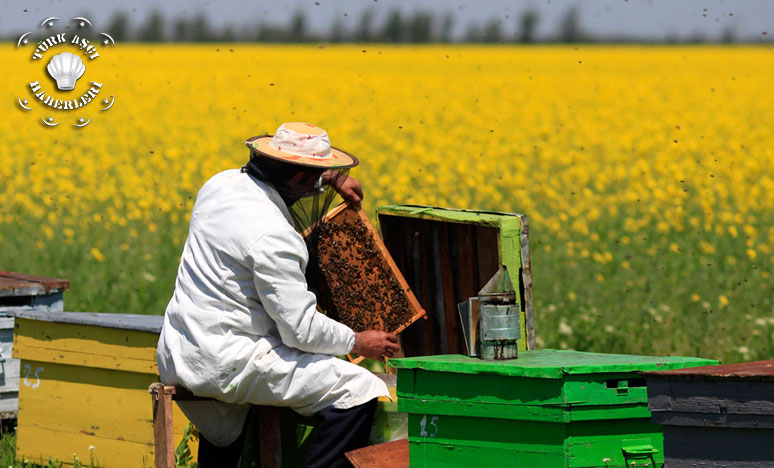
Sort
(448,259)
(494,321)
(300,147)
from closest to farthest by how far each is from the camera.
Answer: (494,321) → (300,147) → (448,259)

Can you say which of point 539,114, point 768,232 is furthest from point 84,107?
point 768,232

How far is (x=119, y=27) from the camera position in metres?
33.8

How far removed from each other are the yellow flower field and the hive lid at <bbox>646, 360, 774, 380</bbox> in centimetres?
403

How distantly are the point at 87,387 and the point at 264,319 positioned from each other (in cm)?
152

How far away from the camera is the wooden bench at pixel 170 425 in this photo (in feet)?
13.9

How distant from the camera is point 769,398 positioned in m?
3.23

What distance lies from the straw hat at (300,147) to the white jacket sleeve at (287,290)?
11.6 inches

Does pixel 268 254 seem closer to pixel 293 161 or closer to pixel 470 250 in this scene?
pixel 293 161

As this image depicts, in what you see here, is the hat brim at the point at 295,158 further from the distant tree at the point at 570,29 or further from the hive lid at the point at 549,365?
the distant tree at the point at 570,29

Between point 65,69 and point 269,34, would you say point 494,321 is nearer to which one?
point 65,69

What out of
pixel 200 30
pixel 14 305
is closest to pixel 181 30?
pixel 200 30

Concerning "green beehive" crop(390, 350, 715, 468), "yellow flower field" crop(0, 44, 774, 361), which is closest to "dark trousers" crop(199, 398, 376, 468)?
"green beehive" crop(390, 350, 715, 468)

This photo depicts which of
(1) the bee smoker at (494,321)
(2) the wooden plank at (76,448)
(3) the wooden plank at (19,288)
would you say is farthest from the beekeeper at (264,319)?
(3) the wooden plank at (19,288)

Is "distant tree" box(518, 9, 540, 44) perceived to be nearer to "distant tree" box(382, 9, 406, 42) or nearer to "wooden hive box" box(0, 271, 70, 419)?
"distant tree" box(382, 9, 406, 42)
